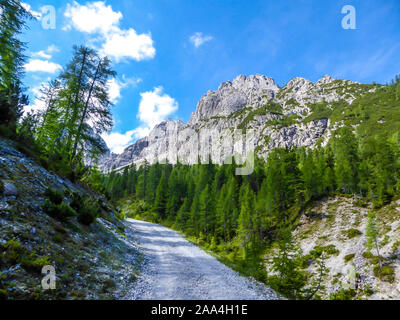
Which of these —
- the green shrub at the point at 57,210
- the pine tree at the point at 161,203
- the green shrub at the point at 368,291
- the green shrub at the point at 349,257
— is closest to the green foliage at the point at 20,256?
the green shrub at the point at 57,210

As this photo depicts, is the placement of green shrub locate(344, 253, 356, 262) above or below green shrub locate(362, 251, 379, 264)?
below

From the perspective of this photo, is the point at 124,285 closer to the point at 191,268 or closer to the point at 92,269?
the point at 92,269

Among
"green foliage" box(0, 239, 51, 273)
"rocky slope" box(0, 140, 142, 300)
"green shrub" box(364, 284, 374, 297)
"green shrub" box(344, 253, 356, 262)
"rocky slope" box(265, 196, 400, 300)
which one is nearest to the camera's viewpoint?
"rocky slope" box(0, 140, 142, 300)

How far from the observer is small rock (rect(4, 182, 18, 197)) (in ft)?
24.6

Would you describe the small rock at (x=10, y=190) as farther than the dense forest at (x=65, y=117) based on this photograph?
No

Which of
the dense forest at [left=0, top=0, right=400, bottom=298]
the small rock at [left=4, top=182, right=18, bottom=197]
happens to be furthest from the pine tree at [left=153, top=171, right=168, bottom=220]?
the small rock at [left=4, top=182, right=18, bottom=197]

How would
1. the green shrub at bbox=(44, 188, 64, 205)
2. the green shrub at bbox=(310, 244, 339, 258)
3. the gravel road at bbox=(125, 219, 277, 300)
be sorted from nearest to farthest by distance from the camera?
the gravel road at bbox=(125, 219, 277, 300), the green shrub at bbox=(44, 188, 64, 205), the green shrub at bbox=(310, 244, 339, 258)

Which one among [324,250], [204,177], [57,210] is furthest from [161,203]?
[57,210]

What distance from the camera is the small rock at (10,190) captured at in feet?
24.6

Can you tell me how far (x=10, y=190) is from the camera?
767cm

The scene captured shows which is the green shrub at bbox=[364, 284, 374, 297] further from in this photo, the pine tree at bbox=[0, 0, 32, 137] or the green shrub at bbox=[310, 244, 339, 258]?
the pine tree at bbox=[0, 0, 32, 137]

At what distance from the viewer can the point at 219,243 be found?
38531mm

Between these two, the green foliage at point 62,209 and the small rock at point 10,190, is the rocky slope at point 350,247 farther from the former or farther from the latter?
the small rock at point 10,190
